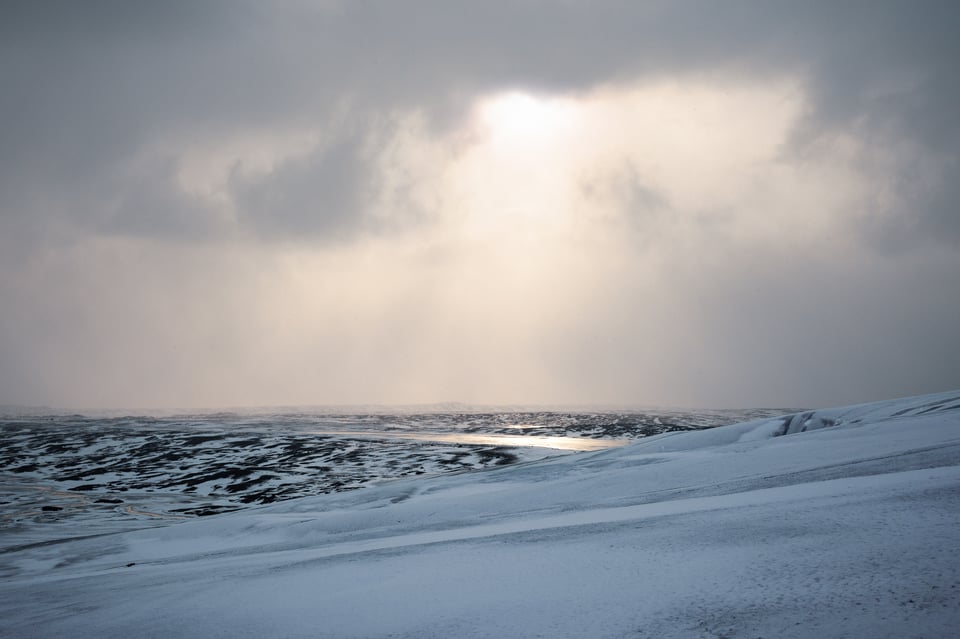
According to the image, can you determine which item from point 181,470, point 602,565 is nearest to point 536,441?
point 181,470

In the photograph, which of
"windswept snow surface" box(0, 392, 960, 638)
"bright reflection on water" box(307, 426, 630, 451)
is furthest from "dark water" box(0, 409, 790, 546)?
"windswept snow surface" box(0, 392, 960, 638)

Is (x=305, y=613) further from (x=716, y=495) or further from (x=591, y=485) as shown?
(x=591, y=485)

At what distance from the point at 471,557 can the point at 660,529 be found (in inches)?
49.1

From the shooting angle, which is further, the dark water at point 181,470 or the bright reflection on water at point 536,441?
the bright reflection on water at point 536,441

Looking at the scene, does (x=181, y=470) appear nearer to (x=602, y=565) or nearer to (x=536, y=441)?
(x=536, y=441)

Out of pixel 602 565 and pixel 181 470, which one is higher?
pixel 602 565

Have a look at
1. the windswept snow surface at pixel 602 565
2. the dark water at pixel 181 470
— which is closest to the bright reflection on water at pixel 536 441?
the dark water at pixel 181 470

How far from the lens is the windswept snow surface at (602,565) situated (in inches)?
91.1

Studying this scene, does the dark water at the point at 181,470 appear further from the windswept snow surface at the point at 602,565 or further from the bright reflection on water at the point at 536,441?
the windswept snow surface at the point at 602,565

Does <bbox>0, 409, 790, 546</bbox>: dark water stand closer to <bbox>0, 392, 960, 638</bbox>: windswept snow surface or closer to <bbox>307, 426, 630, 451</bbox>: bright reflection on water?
<bbox>307, 426, 630, 451</bbox>: bright reflection on water

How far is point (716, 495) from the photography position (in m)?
4.87

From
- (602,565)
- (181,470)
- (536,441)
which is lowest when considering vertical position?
(536,441)

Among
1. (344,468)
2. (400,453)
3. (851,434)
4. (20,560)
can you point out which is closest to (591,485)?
(851,434)

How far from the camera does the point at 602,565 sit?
307 centimetres
